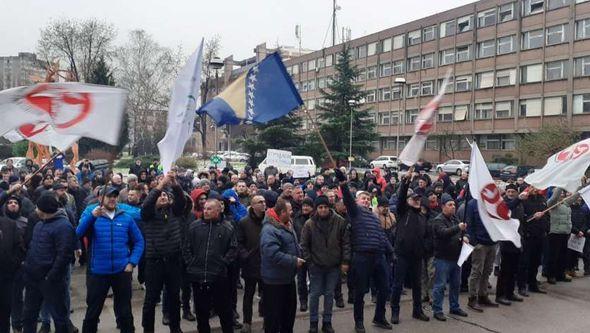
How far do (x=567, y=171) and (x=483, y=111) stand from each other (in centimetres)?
4676

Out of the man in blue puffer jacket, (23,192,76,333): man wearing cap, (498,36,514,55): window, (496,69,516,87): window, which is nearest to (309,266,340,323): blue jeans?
the man in blue puffer jacket

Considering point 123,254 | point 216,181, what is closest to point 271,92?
point 123,254

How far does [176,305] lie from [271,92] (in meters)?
3.15

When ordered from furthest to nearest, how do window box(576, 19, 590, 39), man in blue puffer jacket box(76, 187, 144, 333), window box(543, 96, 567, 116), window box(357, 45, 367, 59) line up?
window box(357, 45, 367, 59) → window box(543, 96, 567, 116) → window box(576, 19, 590, 39) → man in blue puffer jacket box(76, 187, 144, 333)

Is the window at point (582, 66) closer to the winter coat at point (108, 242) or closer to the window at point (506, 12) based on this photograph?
the window at point (506, 12)

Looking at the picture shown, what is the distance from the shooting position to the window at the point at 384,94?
63928 mm

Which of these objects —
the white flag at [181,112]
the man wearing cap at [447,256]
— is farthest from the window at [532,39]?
the white flag at [181,112]

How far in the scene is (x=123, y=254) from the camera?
6.05 m

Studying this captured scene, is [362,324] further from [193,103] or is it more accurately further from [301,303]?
[193,103]

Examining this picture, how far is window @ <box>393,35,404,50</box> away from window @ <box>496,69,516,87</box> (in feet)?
47.5

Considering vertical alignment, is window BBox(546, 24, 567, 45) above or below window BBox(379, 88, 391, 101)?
above

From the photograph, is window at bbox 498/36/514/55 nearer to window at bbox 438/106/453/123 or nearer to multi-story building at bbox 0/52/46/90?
window at bbox 438/106/453/123

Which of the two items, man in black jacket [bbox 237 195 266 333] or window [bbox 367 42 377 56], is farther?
window [bbox 367 42 377 56]

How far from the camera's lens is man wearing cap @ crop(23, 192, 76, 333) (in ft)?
19.7
